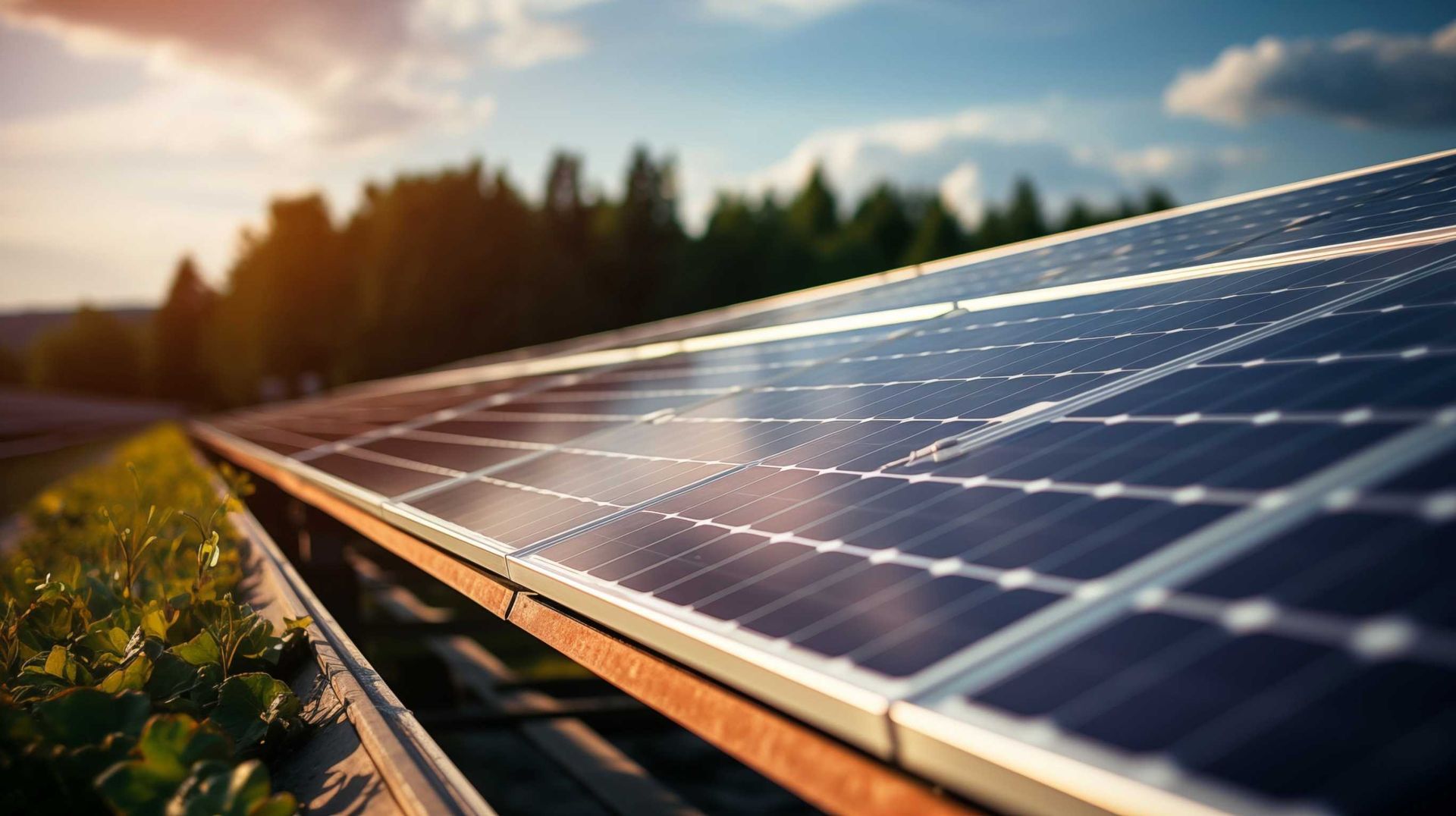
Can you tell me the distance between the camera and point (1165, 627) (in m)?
2.01

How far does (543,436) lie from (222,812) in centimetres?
538

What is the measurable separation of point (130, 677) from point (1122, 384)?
4.24 meters

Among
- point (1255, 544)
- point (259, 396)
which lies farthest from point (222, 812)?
point (259, 396)

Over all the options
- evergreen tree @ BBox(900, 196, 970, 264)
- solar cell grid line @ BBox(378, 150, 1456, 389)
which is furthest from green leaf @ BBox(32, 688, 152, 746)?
evergreen tree @ BBox(900, 196, 970, 264)

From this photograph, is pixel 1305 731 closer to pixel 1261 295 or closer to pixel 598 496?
pixel 598 496

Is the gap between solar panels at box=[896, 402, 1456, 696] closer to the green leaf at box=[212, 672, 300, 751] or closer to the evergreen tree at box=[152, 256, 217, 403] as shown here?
the green leaf at box=[212, 672, 300, 751]

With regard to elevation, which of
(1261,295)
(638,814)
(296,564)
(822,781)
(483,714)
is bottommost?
(638,814)

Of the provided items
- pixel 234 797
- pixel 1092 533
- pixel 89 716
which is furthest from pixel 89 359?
pixel 1092 533

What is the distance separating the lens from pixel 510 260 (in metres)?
72.9

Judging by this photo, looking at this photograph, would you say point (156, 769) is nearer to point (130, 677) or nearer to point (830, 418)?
point (130, 677)

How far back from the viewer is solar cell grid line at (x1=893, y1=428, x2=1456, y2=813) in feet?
Answer: 4.96

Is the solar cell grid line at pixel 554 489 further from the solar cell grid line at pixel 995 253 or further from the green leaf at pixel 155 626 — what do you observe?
the solar cell grid line at pixel 995 253

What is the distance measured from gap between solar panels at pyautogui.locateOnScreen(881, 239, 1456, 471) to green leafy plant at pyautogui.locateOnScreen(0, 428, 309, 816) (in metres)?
2.64

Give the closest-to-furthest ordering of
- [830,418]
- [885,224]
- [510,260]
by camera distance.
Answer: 1. [830,418]
2. [510,260]
3. [885,224]
